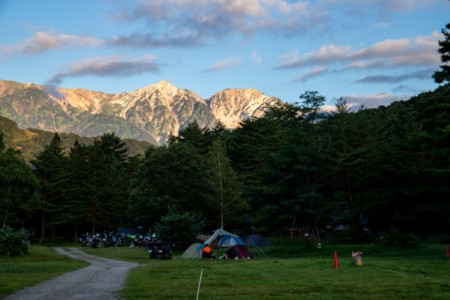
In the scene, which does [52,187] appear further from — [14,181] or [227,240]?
[227,240]

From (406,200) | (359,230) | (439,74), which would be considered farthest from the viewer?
(359,230)

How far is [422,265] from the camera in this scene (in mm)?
23641

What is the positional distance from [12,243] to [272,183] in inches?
956

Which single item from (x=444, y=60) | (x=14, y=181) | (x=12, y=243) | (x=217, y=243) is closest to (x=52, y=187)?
(x=14, y=181)

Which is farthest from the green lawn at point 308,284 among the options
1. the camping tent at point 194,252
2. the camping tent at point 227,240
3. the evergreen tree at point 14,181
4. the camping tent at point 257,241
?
the evergreen tree at point 14,181

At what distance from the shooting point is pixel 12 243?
34219 mm

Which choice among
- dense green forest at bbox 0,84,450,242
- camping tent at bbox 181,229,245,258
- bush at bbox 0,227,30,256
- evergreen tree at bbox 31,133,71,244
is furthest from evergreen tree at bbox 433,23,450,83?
evergreen tree at bbox 31,133,71,244

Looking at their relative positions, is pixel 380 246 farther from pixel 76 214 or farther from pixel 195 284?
pixel 76 214

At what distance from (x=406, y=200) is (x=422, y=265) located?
2415cm

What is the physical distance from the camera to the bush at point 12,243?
33938 millimetres

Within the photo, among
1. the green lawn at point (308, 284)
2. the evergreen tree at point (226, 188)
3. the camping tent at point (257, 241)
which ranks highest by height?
the evergreen tree at point (226, 188)

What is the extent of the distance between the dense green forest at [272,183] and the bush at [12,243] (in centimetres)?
1163

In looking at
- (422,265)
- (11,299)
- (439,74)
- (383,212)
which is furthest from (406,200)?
(11,299)

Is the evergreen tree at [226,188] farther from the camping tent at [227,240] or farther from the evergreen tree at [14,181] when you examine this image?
the evergreen tree at [14,181]
